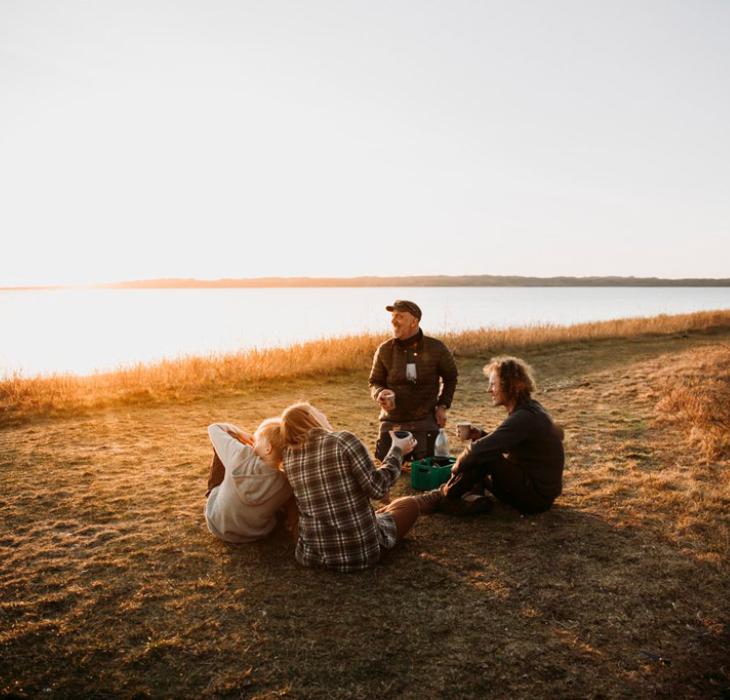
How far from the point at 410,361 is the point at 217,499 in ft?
8.31

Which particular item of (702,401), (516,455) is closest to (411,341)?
(516,455)

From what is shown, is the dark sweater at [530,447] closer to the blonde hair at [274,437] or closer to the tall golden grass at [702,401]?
the blonde hair at [274,437]

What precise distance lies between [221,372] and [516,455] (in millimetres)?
8210

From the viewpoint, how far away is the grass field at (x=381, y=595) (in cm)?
283

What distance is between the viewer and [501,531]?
444 centimetres

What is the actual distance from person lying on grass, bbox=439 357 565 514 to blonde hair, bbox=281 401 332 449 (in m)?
1.45

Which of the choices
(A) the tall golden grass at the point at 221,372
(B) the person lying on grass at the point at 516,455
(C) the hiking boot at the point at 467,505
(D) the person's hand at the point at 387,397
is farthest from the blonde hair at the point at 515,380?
(A) the tall golden grass at the point at 221,372

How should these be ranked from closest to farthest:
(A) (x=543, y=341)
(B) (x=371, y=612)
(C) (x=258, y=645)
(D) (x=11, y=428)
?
(C) (x=258, y=645), (B) (x=371, y=612), (D) (x=11, y=428), (A) (x=543, y=341)

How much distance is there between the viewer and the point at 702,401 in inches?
314

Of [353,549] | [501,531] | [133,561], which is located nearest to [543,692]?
[353,549]

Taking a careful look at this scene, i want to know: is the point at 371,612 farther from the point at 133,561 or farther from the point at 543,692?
the point at 133,561

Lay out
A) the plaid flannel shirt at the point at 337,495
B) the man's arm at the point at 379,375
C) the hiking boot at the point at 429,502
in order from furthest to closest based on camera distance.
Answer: the man's arm at the point at 379,375 → the hiking boot at the point at 429,502 → the plaid flannel shirt at the point at 337,495

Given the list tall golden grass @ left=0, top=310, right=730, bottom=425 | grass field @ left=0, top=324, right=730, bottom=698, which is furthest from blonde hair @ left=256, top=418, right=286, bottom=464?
tall golden grass @ left=0, top=310, right=730, bottom=425

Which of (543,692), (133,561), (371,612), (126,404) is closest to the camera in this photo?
(543,692)
